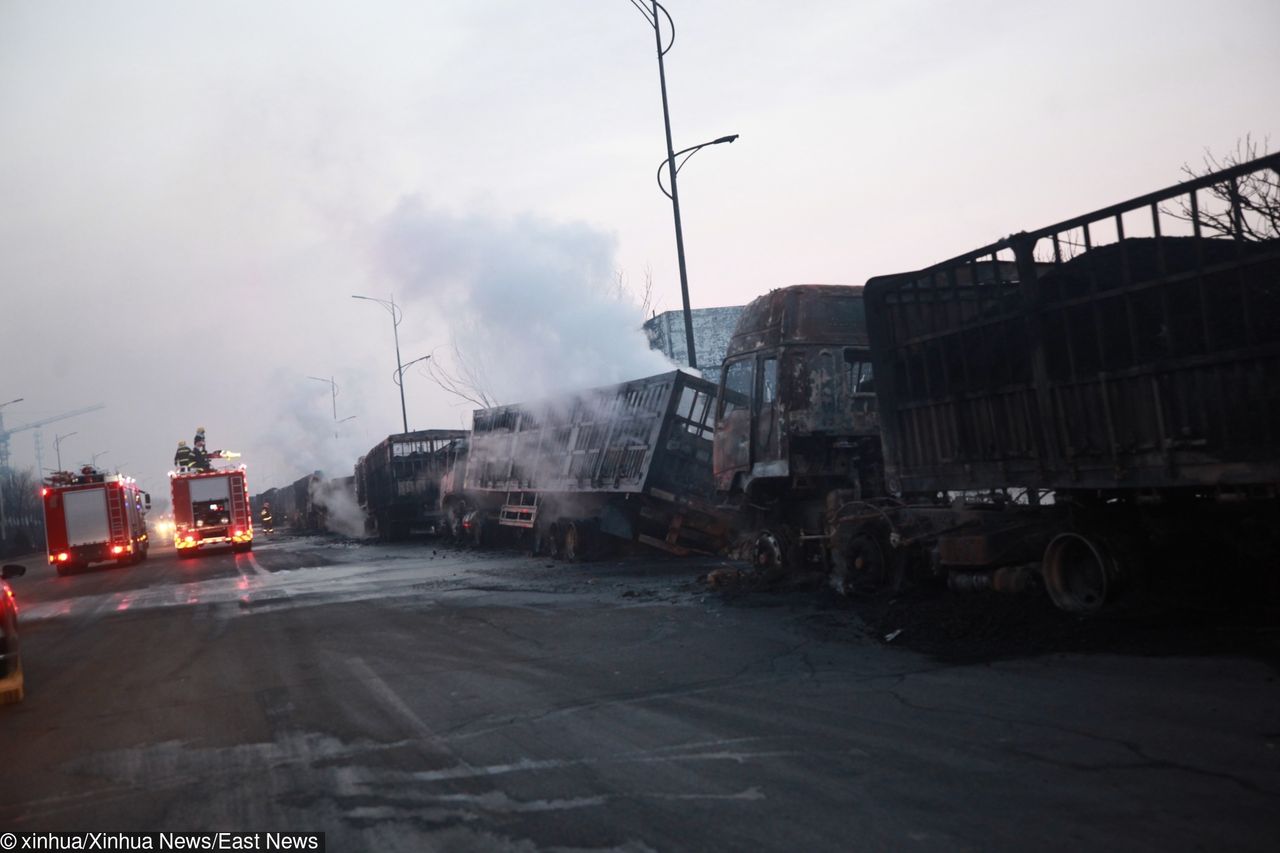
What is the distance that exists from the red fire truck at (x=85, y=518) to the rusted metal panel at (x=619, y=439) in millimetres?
16671

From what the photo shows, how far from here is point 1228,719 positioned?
575 centimetres

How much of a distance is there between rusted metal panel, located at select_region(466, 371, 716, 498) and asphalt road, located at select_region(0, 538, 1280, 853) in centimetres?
745

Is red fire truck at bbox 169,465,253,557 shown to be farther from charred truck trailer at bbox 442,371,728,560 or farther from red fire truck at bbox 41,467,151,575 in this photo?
charred truck trailer at bbox 442,371,728,560

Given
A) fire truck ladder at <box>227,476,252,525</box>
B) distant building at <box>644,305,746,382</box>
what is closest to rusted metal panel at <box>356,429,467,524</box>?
fire truck ladder at <box>227,476,252,525</box>

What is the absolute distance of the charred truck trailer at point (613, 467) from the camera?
61.8 feet

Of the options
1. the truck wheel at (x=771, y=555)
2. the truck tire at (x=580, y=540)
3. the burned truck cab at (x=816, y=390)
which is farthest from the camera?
the truck tire at (x=580, y=540)

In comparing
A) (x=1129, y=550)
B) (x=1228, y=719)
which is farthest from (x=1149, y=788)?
(x=1129, y=550)

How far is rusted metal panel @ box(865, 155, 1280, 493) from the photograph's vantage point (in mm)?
6586

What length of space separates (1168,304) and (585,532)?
613 inches

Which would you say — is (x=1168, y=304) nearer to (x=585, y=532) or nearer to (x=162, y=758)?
(x=162, y=758)

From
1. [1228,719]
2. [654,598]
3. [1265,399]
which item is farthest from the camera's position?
[654,598]

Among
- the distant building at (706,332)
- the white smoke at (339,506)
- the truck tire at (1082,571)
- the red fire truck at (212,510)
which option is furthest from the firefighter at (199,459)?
the truck tire at (1082,571)

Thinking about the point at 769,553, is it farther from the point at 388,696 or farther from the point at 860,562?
the point at 388,696

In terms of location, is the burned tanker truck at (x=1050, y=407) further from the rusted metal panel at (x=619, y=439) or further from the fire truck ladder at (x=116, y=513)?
the fire truck ladder at (x=116, y=513)
